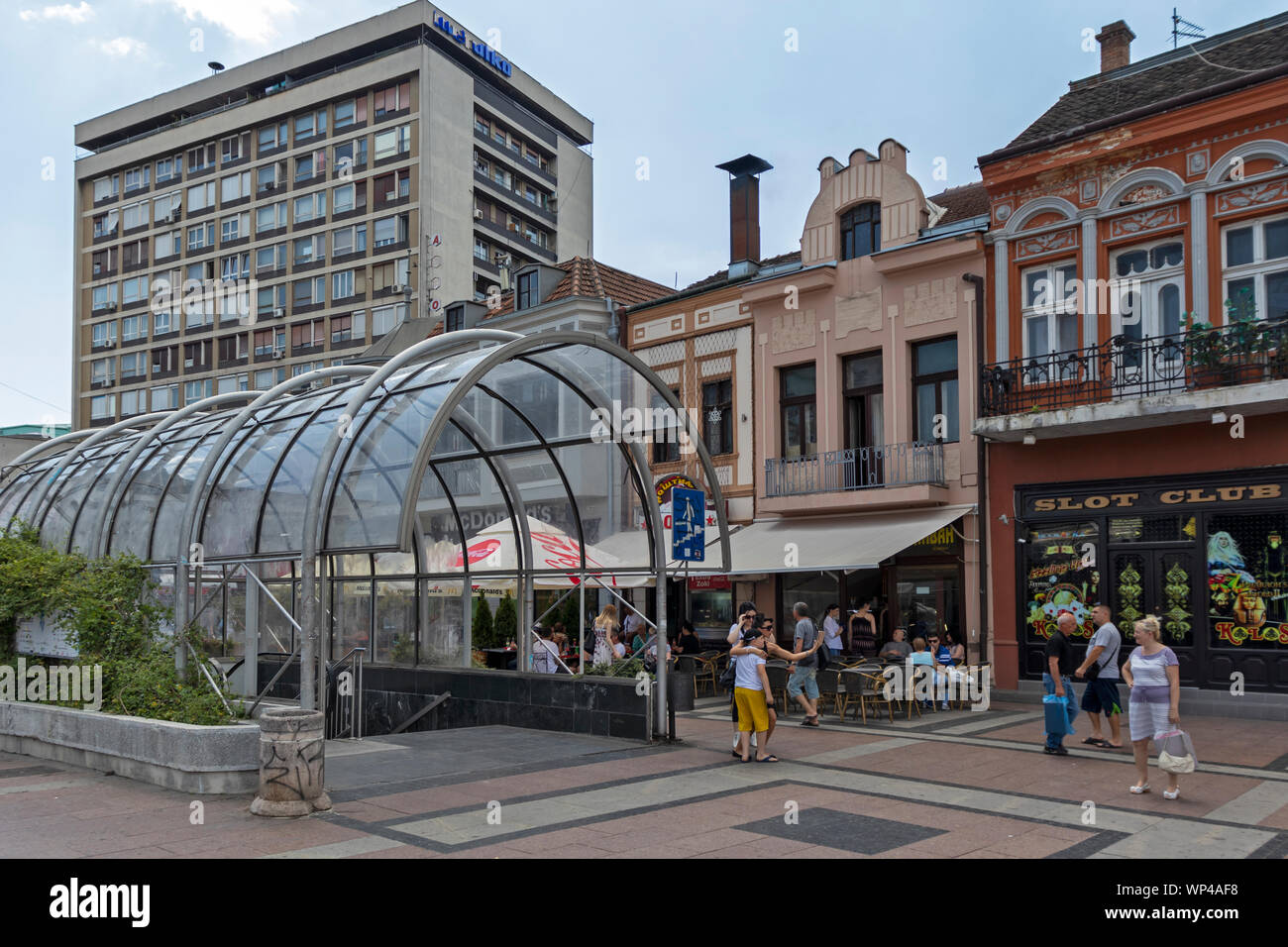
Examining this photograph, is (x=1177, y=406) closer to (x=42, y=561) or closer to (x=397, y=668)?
(x=397, y=668)

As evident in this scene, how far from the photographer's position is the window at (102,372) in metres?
63.1

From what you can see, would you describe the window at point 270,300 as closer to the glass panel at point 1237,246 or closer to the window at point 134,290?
the window at point 134,290

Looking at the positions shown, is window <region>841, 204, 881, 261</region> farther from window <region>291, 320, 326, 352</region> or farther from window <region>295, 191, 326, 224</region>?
window <region>295, 191, 326, 224</region>

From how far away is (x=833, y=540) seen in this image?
→ 2028cm

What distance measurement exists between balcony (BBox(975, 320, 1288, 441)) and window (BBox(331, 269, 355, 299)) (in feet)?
131

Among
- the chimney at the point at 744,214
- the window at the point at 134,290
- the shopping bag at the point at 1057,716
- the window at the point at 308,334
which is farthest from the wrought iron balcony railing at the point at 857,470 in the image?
Result: the window at the point at 134,290

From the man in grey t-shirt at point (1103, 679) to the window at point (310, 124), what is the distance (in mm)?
→ 51249

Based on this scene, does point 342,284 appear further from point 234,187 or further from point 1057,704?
point 1057,704

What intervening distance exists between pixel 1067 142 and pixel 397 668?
1421 centimetres

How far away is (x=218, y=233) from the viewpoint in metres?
58.3

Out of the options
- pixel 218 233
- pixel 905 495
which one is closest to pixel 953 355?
pixel 905 495

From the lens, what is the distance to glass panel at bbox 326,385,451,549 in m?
10.9

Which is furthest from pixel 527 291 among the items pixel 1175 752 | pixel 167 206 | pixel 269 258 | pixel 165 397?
pixel 167 206

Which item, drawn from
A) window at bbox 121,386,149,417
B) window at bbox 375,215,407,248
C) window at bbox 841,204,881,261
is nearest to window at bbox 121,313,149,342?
window at bbox 121,386,149,417
